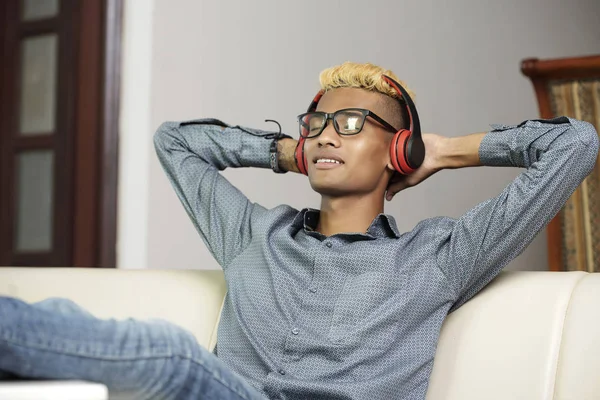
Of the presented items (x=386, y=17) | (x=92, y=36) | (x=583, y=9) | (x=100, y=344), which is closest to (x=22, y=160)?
(x=92, y=36)

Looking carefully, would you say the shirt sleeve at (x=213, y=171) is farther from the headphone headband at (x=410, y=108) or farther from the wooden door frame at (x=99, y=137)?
the wooden door frame at (x=99, y=137)

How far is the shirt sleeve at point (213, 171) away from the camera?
1902 millimetres

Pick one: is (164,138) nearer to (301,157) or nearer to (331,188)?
(301,157)

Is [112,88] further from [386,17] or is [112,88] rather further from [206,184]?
[386,17]

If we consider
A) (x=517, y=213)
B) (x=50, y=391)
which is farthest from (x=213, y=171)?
(x=50, y=391)

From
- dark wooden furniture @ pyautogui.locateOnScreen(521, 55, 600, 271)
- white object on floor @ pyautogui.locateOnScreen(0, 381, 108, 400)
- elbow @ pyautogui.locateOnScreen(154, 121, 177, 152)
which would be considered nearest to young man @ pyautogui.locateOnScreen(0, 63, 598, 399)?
elbow @ pyautogui.locateOnScreen(154, 121, 177, 152)

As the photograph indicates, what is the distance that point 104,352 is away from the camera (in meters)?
1.09

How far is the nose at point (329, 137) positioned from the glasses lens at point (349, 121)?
0.02 meters

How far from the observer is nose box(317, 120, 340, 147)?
5.82 feet

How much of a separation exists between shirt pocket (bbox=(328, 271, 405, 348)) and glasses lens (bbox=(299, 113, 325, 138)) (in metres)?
0.38

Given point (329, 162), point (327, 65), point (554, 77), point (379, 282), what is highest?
point (327, 65)

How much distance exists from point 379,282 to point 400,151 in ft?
1.12

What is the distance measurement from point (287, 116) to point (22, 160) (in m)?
1.23

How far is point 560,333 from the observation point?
4.66 feet
